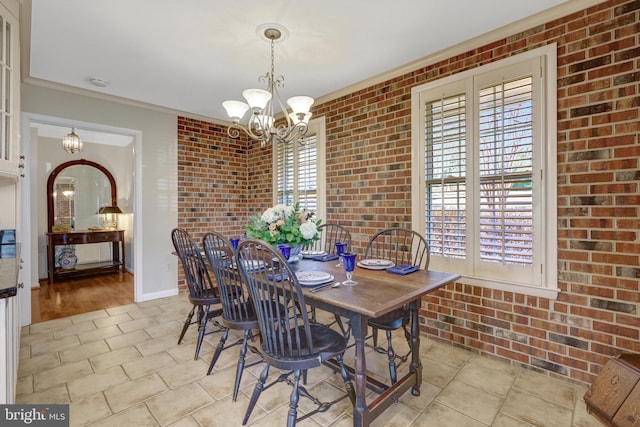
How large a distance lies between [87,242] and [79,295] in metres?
1.27

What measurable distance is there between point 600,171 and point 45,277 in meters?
7.30

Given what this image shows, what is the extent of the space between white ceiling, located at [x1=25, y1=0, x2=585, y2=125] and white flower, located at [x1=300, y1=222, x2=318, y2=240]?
1.46m

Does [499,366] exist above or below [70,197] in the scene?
below

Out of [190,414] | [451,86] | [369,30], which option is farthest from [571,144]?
[190,414]

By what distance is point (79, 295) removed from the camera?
4.19 m

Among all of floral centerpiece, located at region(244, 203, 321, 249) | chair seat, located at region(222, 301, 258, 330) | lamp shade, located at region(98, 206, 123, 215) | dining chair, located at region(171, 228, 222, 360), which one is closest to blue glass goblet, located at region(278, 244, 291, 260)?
floral centerpiece, located at region(244, 203, 321, 249)

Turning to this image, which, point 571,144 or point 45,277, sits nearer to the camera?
point 571,144

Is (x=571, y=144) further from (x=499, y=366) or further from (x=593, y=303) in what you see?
(x=499, y=366)

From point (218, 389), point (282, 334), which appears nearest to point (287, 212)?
point (282, 334)

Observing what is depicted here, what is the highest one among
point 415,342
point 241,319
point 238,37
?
point 238,37

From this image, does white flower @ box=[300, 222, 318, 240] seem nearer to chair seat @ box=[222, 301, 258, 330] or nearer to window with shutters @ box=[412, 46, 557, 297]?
chair seat @ box=[222, 301, 258, 330]

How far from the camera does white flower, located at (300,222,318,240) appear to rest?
211cm

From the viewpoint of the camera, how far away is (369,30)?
228cm

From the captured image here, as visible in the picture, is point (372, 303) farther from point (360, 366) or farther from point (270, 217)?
point (270, 217)
